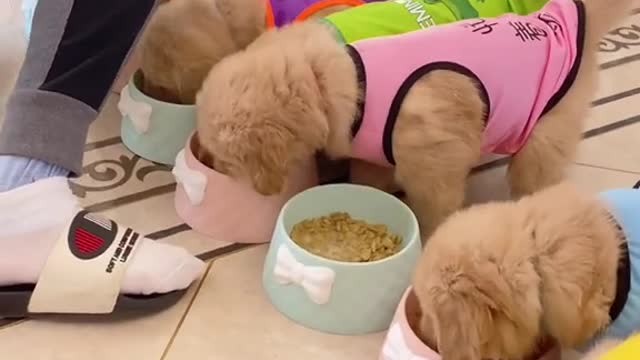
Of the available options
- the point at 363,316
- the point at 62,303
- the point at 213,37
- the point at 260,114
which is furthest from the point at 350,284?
the point at 213,37

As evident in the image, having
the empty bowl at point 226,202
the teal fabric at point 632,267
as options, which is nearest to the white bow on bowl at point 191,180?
the empty bowl at point 226,202

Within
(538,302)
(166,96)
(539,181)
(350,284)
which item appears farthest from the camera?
(166,96)

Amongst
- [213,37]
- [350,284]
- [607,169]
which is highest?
[213,37]

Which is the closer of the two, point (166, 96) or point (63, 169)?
point (63, 169)

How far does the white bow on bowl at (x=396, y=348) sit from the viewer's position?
111cm

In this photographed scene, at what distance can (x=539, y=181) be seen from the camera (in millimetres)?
1370

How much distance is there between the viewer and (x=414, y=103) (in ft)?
4.19

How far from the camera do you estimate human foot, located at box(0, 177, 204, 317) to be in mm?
1217

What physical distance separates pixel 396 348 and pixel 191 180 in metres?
0.39

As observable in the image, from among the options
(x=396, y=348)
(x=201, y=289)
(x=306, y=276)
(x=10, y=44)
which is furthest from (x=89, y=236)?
(x=10, y=44)

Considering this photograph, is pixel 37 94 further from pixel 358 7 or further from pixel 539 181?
pixel 539 181

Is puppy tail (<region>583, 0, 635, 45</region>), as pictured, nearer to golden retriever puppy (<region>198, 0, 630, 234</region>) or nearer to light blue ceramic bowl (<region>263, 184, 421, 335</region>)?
golden retriever puppy (<region>198, 0, 630, 234</region>)

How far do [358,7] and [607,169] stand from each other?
0.45m

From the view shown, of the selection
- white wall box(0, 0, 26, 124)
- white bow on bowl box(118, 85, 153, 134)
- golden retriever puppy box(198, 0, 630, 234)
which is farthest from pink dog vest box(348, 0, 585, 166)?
white wall box(0, 0, 26, 124)
